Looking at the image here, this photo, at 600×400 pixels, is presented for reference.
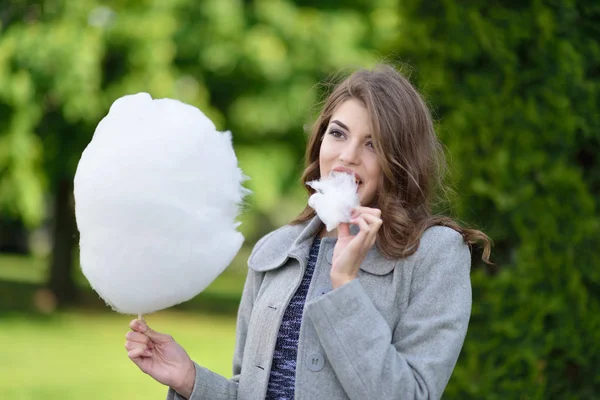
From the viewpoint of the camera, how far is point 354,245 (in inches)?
85.6

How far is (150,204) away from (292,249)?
477mm

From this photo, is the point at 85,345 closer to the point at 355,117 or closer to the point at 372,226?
the point at 355,117

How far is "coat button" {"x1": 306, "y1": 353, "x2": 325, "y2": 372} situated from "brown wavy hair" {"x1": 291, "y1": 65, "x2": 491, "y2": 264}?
343 millimetres

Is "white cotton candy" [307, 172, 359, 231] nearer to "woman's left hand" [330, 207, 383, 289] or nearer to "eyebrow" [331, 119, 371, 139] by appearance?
"woman's left hand" [330, 207, 383, 289]

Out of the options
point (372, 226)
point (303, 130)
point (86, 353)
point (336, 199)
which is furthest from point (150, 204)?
point (86, 353)

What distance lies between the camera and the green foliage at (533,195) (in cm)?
401

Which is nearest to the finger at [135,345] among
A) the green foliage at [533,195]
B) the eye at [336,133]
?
the eye at [336,133]

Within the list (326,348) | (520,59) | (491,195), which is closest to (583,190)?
(491,195)

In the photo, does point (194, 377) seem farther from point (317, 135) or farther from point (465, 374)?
point (465, 374)

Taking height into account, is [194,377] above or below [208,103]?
above

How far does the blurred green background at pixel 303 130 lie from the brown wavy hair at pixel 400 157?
501mm

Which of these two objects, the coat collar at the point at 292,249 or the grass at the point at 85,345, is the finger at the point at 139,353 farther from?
the grass at the point at 85,345

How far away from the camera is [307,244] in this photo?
2514 mm

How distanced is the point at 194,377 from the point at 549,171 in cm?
232
